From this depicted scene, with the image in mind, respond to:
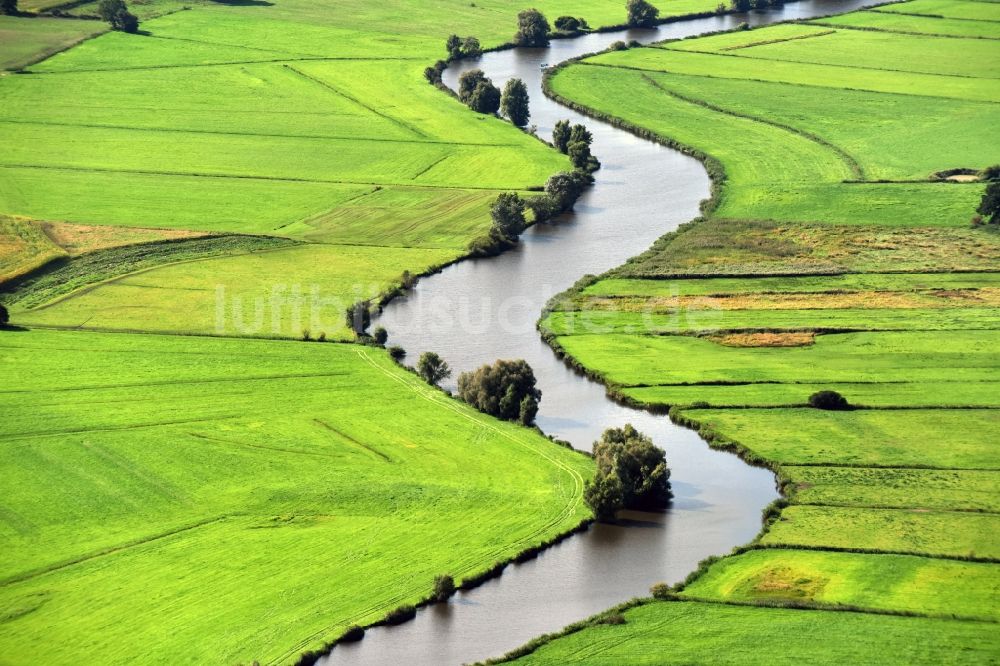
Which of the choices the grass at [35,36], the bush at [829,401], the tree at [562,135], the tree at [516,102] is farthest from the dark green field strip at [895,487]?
the grass at [35,36]

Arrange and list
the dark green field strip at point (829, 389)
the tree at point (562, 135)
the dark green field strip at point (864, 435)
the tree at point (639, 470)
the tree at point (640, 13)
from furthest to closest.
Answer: the tree at point (640, 13), the tree at point (562, 135), the dark green field strip at point (829, 389), the dark green field strip at point (864, 435), the tree at point (639, 470)

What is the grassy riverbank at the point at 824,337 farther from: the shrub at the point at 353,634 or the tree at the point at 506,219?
the tree at the point at 506,219

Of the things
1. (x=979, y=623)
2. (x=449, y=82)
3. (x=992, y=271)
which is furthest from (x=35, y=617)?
(x=449, y=82)

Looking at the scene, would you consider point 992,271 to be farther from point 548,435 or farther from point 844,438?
point 548,435

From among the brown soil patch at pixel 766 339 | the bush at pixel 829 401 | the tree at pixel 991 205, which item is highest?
the tree at pixel 991 205

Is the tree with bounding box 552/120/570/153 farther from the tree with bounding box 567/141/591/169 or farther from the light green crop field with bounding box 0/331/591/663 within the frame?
the light green crop field with bounding box 0/331/591/663

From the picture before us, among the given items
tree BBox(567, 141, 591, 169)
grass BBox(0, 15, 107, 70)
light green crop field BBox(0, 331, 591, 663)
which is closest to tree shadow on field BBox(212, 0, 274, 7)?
grass BBox(0, 15, 107, 70)
